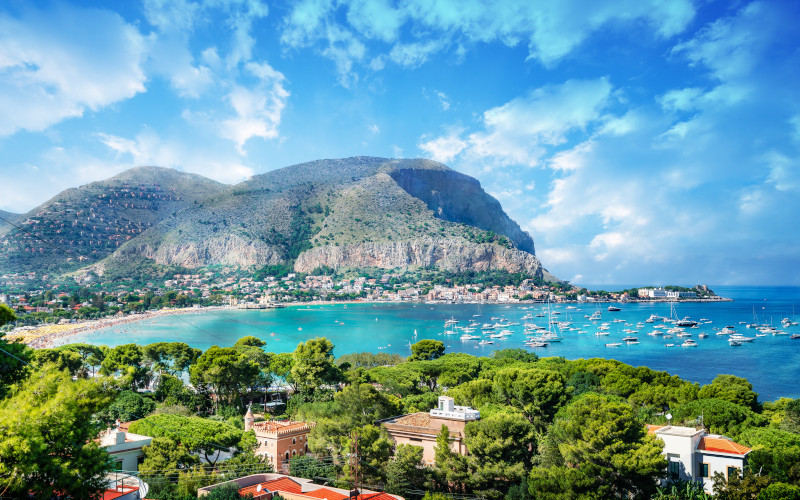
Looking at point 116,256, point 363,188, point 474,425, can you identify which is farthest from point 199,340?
point 363,188

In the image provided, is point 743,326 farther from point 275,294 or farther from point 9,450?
point 9,450

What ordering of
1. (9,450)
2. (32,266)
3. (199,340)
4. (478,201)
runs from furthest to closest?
(478,201) → (32,266) → (199,340) → (9,450)

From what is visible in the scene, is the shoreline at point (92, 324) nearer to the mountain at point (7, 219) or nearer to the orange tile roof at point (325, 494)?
the orange tile roof at point (325, 494)

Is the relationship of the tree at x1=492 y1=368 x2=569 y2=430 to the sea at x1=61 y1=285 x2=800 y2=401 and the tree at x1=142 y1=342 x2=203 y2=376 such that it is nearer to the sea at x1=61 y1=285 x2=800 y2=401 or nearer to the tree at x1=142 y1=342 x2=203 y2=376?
the tree at x1=142 y1=342 x2=203 y2=376

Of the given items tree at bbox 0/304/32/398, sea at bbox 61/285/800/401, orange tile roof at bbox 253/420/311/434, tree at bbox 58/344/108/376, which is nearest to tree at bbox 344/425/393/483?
orange tile roof at bbox 253/420/311/434

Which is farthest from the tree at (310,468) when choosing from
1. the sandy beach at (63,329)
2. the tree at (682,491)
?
the sandy beach at (63,329)

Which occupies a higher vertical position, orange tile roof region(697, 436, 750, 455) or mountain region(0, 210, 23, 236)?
mountain region(0, 210, 23, 236)
